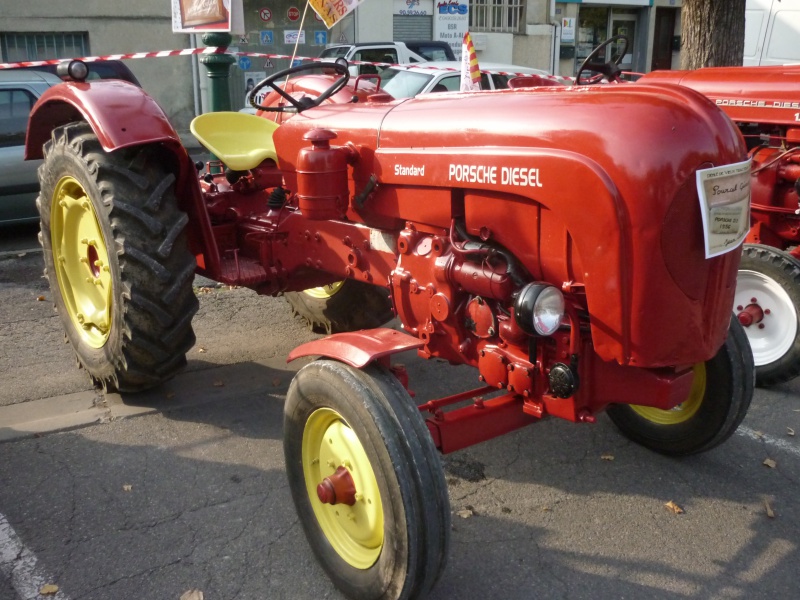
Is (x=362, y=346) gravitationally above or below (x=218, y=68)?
below

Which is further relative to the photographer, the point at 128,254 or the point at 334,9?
the point at 334,9

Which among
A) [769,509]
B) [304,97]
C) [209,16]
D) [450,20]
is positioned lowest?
[769,509]

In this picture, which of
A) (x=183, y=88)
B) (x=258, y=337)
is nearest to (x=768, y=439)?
(x=258, y=337)

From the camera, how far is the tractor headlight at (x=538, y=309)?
232cm

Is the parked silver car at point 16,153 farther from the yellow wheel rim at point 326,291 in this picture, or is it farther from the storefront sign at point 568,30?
the storefront sign at point 568,30

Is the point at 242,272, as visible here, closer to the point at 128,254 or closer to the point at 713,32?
the point at 128,254

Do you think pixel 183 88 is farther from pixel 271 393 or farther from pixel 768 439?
pixel 768 439

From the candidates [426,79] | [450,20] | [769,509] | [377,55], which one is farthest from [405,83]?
[450,20]

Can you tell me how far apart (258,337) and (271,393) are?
874mm

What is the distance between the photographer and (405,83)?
9.75m

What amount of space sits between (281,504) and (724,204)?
1911mm

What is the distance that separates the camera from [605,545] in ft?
9.36

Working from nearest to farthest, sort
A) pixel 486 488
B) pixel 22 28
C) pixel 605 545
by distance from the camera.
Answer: pixel 605 545 < pixel 486 488 < pixel 22 28

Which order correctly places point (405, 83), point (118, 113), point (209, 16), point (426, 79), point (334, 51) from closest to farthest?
point (118, 113)
point (209, 16)
point (426, 79)
point (405, 83)
point (334, 51)
